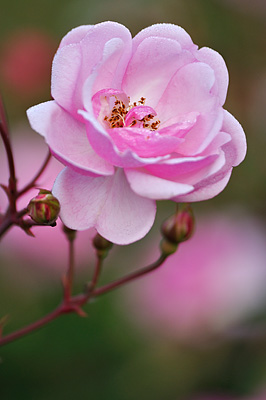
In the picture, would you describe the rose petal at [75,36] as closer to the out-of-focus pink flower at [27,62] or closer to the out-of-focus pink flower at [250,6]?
the out-of-focus pink flower at [27,62]

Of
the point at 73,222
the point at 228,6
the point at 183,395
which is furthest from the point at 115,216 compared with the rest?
the point at 228,6

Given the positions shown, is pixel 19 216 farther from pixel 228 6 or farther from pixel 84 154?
pixel 228 6

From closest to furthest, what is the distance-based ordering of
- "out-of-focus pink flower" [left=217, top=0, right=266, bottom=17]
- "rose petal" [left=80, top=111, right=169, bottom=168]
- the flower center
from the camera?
"rose petal" [left=80, top=111, right=169, bottom=168] → the flower center → "out-of-focus pink flower" [left=217, top=0, right=266, bottom=17]

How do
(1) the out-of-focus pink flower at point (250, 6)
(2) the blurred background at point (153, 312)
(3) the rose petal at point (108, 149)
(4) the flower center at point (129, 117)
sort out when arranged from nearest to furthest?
(3) the rose petal at point (108, 149) < (4) the flower center at point (129, 117) < (2) the blurred background at point (153, 312) < (1) the out-of-focus pink flower at point (250, 6)

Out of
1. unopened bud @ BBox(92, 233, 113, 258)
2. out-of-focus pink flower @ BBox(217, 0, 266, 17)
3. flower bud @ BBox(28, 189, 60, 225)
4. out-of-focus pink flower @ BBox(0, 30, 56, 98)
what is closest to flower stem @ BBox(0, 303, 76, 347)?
unopened bud @ BBox(92, 233, 113, 258)

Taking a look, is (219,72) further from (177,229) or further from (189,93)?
(177,229)

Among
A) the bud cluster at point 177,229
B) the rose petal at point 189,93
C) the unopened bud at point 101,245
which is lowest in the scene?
the unopened bud at point 101,245

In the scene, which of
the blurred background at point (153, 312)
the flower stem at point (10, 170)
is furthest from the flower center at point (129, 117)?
the blurred background at point (153, 312)

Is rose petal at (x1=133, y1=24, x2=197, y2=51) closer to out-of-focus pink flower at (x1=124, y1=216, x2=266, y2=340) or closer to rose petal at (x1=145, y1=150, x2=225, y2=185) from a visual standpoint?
rose petal at (x1=145, y1=150, x2=225, y2=185)
